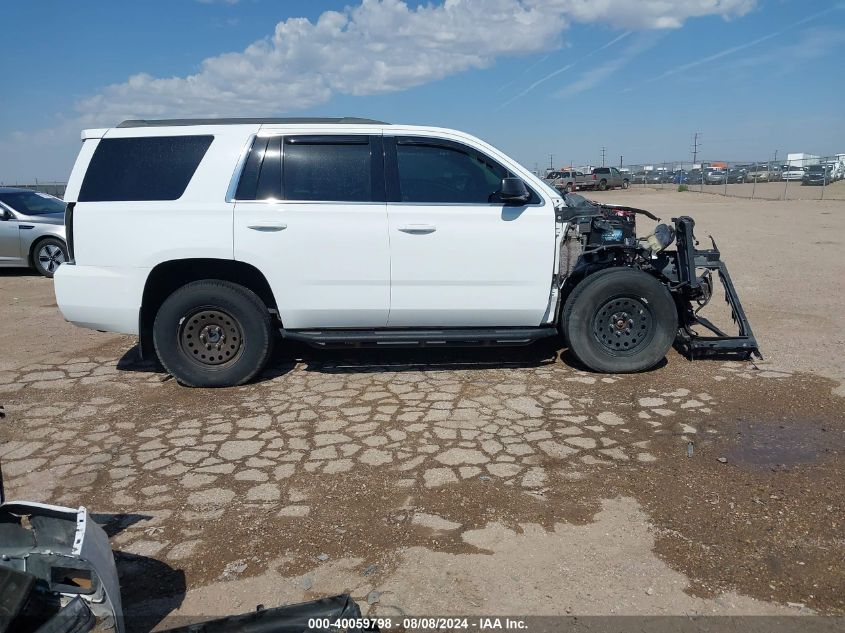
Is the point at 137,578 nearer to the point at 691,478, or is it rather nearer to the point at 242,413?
the point at 242,413

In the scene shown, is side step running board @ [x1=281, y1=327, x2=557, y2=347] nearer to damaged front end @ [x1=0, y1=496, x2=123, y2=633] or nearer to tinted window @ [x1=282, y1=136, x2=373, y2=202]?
tinted window @ [x1=282, y1=136, x2=373, y2=202]

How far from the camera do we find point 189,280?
223 inches

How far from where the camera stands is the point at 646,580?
10.1ft

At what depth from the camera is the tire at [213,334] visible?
18.0ft

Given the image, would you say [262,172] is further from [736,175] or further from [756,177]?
[736,175]

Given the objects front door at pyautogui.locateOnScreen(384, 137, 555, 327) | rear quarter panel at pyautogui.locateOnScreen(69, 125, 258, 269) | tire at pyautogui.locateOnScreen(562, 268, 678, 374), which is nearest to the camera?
rear quarter panel at pyautogui.locateOnScreen(69, 125, 258, 269)

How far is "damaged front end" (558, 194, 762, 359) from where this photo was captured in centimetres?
591

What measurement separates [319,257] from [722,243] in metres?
11.9

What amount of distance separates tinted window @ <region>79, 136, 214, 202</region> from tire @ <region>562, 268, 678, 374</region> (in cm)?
333

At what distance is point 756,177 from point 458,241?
46.8 metres

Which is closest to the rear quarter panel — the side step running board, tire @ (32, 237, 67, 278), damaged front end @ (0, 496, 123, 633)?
the side step running board

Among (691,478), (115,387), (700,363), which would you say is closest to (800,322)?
(700,363)

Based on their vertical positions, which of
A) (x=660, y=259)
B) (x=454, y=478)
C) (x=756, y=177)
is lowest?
(x=454, y=478)

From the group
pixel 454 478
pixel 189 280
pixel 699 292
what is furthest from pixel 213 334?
pixel 699 292
